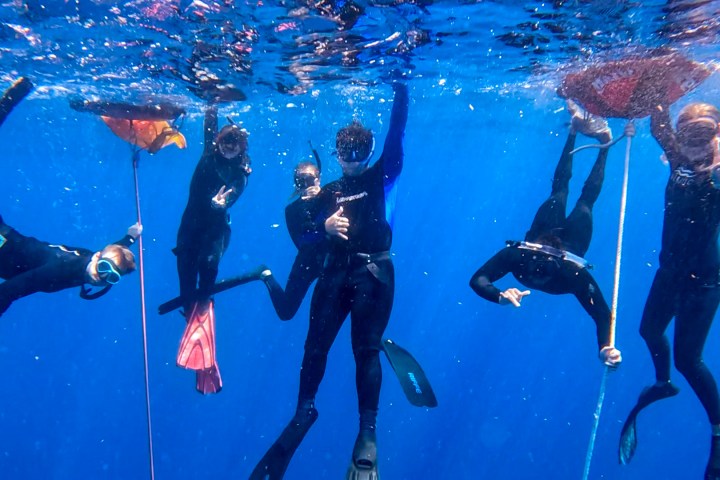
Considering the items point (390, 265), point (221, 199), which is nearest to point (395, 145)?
point (390, 265)

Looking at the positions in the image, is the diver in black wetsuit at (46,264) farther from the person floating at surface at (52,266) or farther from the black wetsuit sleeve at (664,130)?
the black wetsuit sleeve at (664,130)

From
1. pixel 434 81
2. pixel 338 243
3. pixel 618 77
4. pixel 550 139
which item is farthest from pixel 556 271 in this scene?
pixel 550 139

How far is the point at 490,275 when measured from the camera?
6605mm

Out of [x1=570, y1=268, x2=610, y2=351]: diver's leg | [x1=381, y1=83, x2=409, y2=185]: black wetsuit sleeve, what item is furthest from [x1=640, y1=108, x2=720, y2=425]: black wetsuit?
[x1=381, y1=83, x2=409, y2=185]: black wetsuit sleeve

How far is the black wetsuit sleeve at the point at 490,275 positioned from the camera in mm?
6034

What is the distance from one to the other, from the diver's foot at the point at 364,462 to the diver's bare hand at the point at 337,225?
7.98 feet

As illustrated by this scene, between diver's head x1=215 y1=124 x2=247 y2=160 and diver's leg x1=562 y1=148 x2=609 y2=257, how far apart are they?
564cm

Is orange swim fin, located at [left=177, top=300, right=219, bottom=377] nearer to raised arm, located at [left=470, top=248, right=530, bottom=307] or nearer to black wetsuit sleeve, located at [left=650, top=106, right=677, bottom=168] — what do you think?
raised arm, located at [left=470, top=248, right=530, bottom=307]

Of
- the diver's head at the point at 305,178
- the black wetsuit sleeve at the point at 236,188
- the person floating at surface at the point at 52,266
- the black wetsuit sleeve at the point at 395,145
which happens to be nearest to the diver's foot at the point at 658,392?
the black wetsuit sleeve at the point at 395,145

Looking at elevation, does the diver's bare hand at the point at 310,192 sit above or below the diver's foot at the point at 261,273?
above

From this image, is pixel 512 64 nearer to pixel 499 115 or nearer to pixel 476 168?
pixel 499 115

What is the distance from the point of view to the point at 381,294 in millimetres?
6379

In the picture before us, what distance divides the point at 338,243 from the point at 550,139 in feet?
84.8

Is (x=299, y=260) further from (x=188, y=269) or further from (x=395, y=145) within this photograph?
(x=395, y=145)
